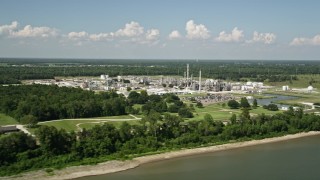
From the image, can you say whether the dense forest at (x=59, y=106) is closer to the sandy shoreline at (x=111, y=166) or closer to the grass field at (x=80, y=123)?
the grass field at (x=80, y=123)

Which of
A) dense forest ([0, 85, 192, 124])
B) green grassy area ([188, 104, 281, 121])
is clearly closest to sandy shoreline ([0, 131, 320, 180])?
green grassy area ([188, 104, 281, 121])

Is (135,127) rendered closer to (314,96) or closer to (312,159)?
(312,159)

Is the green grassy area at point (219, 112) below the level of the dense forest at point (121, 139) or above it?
below

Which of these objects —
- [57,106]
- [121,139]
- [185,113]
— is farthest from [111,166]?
[185,113]

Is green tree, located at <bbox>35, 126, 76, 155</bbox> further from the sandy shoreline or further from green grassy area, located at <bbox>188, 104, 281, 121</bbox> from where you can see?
green grassy area, located at <bbox>188, 104, 281, 121</bbox>

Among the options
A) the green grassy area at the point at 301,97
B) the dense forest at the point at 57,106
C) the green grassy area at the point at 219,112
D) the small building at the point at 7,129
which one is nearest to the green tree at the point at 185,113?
the green grassy area at the point at 219,112
